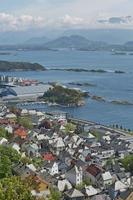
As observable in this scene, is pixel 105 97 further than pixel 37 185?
Yes

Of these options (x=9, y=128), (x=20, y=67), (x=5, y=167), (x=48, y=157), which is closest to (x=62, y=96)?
(x=9, y=128)

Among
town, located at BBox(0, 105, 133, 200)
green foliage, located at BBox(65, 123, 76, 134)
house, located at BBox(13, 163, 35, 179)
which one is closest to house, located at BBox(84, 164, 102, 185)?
town, located at BBox(0, 105, 133, 200)

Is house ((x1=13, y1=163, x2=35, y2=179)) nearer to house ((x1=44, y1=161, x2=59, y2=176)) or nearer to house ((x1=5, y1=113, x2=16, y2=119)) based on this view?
house ((x1=44, y1=161, x2=59, y2=176))

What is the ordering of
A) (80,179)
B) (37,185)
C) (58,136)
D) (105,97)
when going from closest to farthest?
(37,185) → (80,179) → (58,136) → (105,97)

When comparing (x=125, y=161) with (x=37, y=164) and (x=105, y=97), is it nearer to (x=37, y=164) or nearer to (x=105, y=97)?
(x=37, y=164)

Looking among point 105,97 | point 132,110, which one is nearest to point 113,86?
point 105,97

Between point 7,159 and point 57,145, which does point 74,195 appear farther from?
point 57,145

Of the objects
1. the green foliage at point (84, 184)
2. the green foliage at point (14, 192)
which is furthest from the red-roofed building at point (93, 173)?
the green foliage at point (14, 192)
